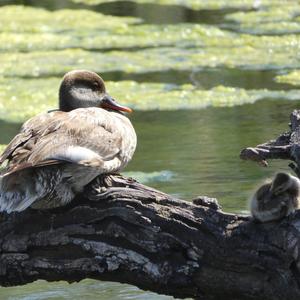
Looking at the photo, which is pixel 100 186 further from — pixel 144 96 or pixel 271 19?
pixel 271 19

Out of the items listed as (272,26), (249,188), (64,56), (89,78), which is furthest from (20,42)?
(89,78)

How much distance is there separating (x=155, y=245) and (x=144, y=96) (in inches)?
276

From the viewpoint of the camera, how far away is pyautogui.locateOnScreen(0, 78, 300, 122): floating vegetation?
11.7 m

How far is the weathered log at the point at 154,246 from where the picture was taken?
199 inches

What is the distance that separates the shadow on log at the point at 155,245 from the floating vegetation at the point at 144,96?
592cm

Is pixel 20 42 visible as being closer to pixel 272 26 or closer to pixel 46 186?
pixel 272 26

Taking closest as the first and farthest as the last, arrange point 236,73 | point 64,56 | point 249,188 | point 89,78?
point 89,78 → point 249,188 → point 236,73 → point 64,56

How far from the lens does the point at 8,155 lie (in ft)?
17.6

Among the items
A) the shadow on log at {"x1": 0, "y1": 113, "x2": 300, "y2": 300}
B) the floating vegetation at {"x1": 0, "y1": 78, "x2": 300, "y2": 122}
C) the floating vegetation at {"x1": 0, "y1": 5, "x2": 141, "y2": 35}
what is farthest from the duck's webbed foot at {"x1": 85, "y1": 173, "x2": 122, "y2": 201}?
the floating vegetation at {"x1": 0, "y1": 5, "x2": 141, "y2": 35}

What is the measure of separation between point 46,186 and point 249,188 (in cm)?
357

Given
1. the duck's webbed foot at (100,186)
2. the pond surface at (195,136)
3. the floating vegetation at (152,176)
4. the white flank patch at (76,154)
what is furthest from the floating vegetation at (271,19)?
the white flank patch at (76,154)

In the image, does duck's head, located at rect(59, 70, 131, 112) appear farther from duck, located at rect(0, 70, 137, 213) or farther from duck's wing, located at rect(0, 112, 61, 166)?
A: duck's wing, located at rect(0, 112, 61, 166)

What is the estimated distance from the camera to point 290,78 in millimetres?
12664

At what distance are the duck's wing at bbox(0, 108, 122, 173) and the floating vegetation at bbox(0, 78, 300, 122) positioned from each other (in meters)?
5.54
